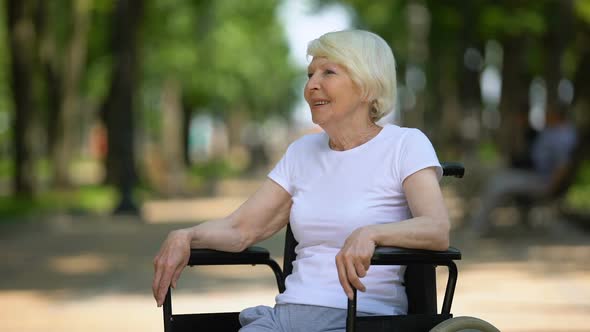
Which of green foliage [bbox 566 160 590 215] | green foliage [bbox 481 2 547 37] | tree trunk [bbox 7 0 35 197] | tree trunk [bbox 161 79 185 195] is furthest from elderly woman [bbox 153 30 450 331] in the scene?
tree trunk [bbox 161 79 185 195]

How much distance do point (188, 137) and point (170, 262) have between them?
40300 millimetres

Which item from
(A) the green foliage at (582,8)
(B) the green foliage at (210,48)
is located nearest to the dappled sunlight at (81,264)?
(A) the green foliage at (582,8)

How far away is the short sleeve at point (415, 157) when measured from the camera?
3721mm

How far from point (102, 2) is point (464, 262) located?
739 inches

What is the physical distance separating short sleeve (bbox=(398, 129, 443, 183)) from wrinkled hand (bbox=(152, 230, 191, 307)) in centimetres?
71

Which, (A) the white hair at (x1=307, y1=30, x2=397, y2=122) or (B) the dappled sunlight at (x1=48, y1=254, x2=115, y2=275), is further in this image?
(B) the dappled sunlight at (x1=48, y1=254, x2=115, y2=275)

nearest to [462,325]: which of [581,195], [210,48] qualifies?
[581,195]

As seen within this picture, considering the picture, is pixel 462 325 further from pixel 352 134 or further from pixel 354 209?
pixel 352 134

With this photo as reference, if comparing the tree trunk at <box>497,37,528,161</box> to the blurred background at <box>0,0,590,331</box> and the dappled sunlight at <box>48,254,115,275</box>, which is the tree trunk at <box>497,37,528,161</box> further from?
the dappled sunlight at <box>48,254,115,275</box>

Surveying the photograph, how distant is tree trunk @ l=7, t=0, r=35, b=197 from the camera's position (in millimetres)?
22000

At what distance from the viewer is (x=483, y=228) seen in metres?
15.0

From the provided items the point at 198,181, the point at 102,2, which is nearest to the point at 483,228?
the point at 102,2

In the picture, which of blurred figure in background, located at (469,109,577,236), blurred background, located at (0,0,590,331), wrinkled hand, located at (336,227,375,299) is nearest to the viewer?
wrinkled hand, located at (336,227,375,299)

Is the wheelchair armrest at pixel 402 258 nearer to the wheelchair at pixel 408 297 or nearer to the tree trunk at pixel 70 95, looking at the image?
the wheelchair at pixel 408 297
